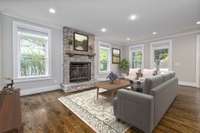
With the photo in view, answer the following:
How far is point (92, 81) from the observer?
5496mm

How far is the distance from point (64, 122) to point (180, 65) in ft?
20.6

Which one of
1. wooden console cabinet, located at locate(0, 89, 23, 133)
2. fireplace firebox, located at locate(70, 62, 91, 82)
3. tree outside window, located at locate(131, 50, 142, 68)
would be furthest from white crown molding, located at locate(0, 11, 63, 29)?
tree outside window, located at locate(131, 50, 142, 68)

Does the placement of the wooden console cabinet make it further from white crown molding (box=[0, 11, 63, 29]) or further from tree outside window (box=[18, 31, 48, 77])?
white crown molding (box=[0, 11, 63, 29])

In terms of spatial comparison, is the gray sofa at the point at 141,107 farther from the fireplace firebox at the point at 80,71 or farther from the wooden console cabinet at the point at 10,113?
the fireplace firebox at the point at 80,71

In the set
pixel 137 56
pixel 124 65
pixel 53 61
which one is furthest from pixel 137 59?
pixel 53 61

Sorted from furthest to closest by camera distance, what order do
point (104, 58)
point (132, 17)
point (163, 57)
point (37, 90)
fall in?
point (104, 58) < point (163, 57) < point (37, 90) < point (132, 17)

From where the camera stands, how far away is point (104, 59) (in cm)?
714

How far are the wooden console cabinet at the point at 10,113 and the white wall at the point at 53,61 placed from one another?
2263 mm

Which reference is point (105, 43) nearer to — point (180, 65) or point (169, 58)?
point (169, 58)

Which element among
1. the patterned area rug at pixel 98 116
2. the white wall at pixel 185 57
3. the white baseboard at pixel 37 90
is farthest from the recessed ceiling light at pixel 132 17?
the white baseboard at pixel 37 90

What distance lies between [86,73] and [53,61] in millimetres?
1707

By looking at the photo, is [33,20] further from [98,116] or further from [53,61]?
[98,116]

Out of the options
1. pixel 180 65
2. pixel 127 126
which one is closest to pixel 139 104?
pixel 127 126

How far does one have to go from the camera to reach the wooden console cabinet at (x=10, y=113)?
1739 mm
